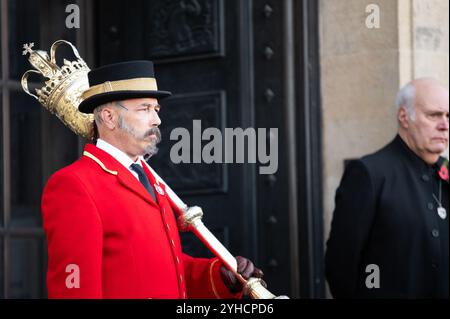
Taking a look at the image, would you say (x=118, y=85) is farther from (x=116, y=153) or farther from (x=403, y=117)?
(x=403, y=117)

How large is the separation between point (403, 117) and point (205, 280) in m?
A: 1.84

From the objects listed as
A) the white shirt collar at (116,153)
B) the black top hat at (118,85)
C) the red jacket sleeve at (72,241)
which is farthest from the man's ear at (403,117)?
the red jacket sleeve at (72,241)

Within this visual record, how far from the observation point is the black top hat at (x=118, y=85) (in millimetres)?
4898

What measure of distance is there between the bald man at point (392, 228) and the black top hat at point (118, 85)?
63.6 inches

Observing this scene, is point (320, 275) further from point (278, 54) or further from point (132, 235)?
point (132, 235)

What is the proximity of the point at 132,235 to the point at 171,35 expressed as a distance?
8.90 feet

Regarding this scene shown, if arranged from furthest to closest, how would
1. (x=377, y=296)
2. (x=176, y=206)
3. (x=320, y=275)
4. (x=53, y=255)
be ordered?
(x=320, y=275) → (x=377, y=296) → (x=176, y=206) → (x=53, y=255)

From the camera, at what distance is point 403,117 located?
6.49m

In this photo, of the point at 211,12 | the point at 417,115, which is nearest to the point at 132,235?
the point at 417,115

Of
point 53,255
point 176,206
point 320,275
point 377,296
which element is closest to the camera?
point 53,255

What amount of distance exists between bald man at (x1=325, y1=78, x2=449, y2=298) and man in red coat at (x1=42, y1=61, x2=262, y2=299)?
1294mm

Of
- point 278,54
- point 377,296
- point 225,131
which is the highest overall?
point 278,54

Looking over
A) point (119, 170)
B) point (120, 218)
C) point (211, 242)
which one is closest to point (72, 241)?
point (120, 218)

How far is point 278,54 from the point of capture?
7.03m
